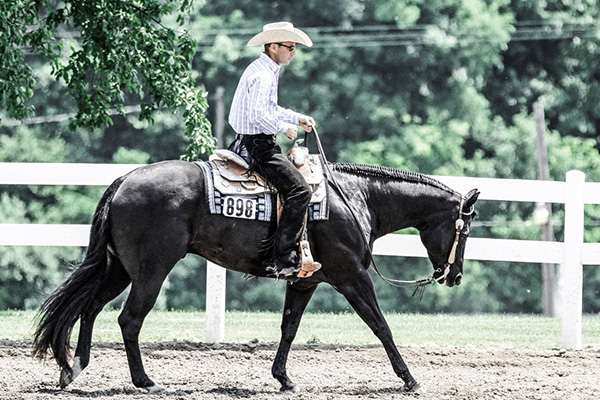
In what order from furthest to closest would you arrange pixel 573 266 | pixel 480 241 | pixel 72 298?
pixel 480 241 < pixel 573 266 < pixel 72 298

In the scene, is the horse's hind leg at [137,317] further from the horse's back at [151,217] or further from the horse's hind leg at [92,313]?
the horse's hind leg at [92,313]

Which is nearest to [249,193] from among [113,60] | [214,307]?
[214,307]

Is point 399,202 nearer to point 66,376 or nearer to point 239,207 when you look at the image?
point 239,207

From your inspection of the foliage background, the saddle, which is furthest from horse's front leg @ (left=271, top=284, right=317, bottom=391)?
the foliage background

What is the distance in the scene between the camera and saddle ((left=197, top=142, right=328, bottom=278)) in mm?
7426

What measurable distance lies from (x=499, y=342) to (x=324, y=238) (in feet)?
11.7

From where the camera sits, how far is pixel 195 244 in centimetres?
754

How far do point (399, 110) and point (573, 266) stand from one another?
921 inches

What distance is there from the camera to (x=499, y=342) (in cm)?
1043

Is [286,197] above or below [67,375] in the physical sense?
above

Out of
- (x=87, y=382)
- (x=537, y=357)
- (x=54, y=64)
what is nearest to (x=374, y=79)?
(x=54, y=64)

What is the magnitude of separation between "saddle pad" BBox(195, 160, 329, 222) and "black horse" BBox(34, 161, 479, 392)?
50 millimetres

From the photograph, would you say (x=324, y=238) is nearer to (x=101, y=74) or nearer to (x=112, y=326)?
(x=112, y=326)

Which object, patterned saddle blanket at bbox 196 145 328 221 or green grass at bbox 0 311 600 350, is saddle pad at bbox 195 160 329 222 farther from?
green grass at bbox 0 311 600 350
